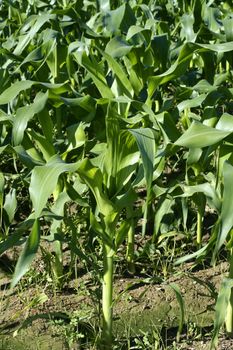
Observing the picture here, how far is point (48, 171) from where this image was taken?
2.29 metres

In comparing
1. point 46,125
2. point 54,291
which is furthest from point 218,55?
point 54,291

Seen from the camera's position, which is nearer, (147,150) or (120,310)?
(147,150)

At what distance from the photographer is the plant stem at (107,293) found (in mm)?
2613

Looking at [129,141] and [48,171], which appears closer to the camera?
[48,171]

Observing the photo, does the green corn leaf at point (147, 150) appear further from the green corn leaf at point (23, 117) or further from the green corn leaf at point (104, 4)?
the green corn leaf at point (104, 4)

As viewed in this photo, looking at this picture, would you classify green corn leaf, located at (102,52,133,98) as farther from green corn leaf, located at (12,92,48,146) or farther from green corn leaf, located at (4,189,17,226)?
green corn leaf, located at (4,189,17,226)

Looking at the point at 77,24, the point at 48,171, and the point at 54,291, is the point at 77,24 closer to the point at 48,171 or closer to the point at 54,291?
the point at 54,291

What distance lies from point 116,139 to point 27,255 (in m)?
0.56

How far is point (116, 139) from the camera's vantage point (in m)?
2.53

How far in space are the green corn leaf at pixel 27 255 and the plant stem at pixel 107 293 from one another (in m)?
0.36

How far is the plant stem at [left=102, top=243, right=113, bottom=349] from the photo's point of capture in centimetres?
261

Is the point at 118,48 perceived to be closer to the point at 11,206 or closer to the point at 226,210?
the point at 11,206

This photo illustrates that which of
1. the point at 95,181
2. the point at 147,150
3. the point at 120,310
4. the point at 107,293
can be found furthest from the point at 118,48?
the point at 120,310

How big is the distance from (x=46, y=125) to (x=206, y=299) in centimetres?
111
